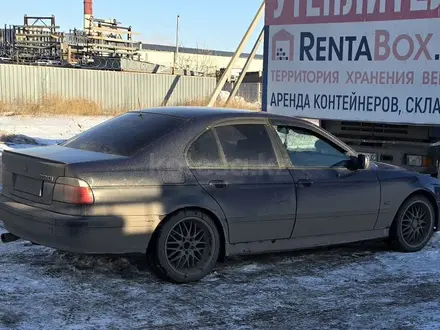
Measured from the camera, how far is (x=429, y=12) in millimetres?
8102

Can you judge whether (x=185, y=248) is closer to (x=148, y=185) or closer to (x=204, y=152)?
(x=148, y=185)

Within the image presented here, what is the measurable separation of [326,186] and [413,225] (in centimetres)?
131

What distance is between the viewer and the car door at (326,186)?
5.41m

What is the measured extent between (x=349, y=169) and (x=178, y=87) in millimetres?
26799

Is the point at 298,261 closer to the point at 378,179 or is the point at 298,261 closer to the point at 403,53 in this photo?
the point at 378,179

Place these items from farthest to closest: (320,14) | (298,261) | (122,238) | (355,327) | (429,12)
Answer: (320,14) < (429,12) < (298,261) < (122,238) < (355,327)

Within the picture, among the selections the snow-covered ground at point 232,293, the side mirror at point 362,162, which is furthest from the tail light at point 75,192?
the side mirror at point 362,162

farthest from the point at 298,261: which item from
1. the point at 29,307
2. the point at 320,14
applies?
the point at 320,14

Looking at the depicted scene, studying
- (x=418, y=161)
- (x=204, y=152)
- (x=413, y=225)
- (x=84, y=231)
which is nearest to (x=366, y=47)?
(x=418, y=161)

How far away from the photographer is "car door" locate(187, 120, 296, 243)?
16.3ft

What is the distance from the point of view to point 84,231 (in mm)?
4383

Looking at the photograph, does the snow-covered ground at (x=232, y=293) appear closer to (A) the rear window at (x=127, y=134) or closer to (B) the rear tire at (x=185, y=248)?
(B) the rear tire at (x=185, y=248)

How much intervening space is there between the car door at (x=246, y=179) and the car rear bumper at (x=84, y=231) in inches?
27.5

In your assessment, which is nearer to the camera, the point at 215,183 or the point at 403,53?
the point at 215,183
